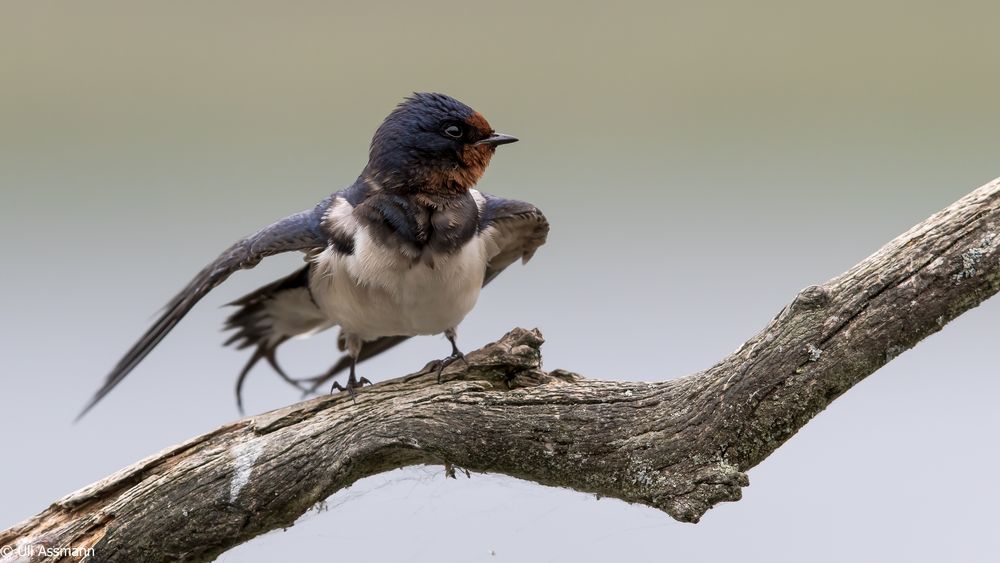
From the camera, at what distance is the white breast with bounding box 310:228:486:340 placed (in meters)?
2.23

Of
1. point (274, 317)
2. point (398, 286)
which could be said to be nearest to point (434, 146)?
point (398, 286)

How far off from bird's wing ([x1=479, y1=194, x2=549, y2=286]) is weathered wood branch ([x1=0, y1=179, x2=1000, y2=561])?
48cm

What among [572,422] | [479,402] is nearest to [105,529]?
[479,402]

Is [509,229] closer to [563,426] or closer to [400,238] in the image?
[400,238]

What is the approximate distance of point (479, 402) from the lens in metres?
1.95

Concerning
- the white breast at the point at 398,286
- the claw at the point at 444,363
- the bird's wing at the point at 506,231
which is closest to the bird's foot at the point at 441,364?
the claw at the point at 444,363

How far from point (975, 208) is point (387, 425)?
109 cm

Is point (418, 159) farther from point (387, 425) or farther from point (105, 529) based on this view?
point (105, 529)

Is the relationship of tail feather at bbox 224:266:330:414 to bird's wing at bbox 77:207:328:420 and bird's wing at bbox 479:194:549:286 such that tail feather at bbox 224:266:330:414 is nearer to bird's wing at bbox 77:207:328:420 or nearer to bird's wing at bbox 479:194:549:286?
bird's wing at bbox 77:207:328:420

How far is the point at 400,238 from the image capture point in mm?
2230

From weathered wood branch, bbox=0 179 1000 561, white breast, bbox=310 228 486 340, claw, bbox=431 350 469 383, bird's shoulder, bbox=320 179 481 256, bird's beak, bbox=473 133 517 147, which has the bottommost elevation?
weathered wood branch, bbox=0 179 1000 561

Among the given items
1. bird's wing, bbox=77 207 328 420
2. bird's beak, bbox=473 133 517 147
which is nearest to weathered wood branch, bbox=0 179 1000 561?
bird's wing, bbox=77 207 328 420

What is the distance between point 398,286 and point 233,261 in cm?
37

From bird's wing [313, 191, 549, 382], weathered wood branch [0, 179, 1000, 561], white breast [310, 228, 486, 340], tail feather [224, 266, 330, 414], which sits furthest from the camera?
tail feather [224, 266, 330, 414]
